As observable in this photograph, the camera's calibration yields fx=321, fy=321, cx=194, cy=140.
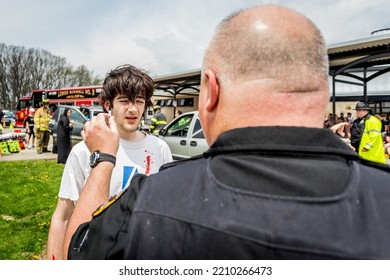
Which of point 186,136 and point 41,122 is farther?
point 41,122

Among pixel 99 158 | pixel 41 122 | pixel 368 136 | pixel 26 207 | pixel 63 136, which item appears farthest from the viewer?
pixel 41 122

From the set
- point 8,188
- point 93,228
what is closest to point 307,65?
point 93,228

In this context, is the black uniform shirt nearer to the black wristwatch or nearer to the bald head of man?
the bald head of man

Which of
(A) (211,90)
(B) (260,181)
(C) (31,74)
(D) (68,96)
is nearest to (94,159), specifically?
(A) (211,90)

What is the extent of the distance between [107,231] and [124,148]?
142cm

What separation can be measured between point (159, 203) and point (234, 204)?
205 millimetres

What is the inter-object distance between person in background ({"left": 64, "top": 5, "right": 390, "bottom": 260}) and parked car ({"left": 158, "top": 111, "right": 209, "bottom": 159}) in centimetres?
630

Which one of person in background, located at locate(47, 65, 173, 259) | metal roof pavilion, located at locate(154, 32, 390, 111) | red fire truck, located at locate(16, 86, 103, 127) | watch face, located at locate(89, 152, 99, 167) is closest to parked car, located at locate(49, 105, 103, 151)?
metal roof pavilion, located at locate(154, 32, 390, 111)

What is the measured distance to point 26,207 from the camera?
557 centimetres

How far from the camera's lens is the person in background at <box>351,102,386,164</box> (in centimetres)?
706

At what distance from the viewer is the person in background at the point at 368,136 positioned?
23.2 ft

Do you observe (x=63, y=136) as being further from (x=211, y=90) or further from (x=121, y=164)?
(x=211, y=90)

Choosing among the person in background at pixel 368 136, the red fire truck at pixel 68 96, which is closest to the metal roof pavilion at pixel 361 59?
the person in background at pixel 368 136

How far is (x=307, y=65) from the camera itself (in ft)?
3.03
